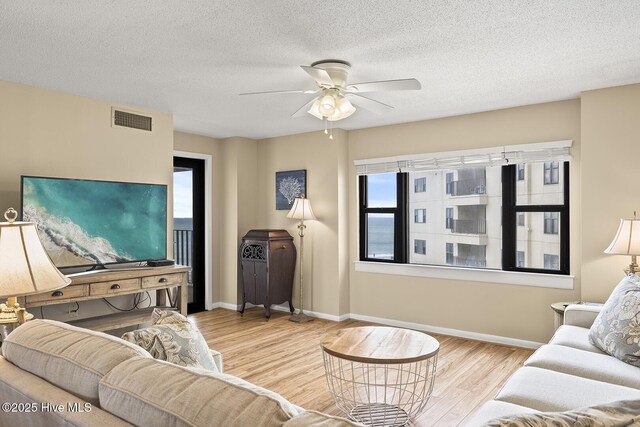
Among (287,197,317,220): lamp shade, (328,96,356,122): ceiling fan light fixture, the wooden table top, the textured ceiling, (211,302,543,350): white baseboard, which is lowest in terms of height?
(211,302,543,350): white baseboard

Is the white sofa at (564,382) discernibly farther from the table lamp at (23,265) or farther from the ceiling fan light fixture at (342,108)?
the ceiling fan light fixture at (342,108)

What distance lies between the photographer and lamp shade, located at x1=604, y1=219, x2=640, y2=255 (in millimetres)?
3170

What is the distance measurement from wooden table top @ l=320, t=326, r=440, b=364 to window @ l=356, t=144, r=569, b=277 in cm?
205

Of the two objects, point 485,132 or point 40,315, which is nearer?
point 40,315

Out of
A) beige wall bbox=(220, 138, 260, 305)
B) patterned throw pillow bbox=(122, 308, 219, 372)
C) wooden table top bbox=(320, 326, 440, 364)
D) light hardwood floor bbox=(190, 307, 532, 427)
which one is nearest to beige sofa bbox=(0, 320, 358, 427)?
patterned throw pillow bbox=(122, 308, 219, 372)

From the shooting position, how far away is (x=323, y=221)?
555 cm

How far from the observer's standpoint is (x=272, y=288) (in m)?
5.43

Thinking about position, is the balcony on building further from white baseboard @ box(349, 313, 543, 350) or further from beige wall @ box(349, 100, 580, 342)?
white baseboard @ box(349, 313, 543, 350)

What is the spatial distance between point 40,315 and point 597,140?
4.85m

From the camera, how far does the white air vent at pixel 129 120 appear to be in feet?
13.8

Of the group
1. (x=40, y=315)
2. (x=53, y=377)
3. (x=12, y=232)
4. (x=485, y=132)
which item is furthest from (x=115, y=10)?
(x=485, y=132)

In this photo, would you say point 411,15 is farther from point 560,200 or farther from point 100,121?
point 100,121

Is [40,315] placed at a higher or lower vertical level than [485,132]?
lower

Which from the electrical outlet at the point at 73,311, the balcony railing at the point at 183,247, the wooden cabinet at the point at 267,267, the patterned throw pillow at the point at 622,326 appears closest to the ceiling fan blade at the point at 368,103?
the patterned throw pillow at the point at 622,326
